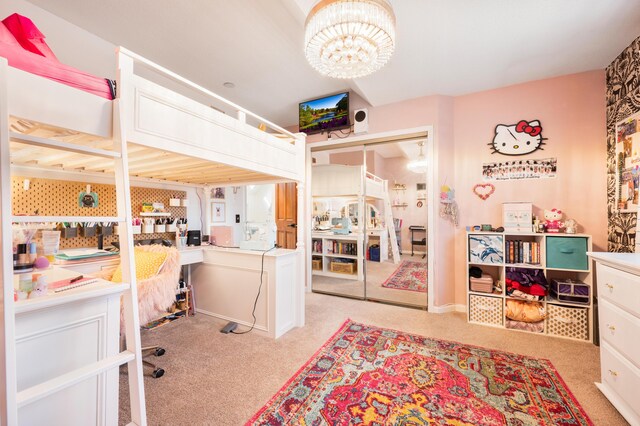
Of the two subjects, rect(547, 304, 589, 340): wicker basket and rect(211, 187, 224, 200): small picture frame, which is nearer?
rect(547, 304, 589, 340): wicker basket

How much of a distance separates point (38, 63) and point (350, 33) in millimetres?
1497

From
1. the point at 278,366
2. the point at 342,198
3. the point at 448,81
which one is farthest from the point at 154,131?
the point at 342,198

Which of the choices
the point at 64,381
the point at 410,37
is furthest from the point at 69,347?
the point at 410,37

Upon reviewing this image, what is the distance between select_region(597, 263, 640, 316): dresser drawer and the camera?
1.43 metres

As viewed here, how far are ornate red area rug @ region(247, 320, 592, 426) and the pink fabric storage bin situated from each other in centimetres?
79

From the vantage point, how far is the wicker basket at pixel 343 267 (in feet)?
15.3

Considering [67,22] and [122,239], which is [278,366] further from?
[67,22]

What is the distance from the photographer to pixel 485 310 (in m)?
2.88

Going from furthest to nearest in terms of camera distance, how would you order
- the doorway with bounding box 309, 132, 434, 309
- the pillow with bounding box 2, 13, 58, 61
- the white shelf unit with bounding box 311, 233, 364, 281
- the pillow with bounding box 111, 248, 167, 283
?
the white shelf unit with bounding box 311, 233, 364, 281 → the doorway with bounding box 309, 132, 434, 309 → the pillow with bounding box 111, 248, 167, 283 → the pillow with bounding box 2, 13, 58, 61

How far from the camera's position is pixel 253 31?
8.04 feet

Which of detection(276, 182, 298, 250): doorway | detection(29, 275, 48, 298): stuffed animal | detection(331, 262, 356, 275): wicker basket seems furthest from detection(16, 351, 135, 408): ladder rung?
detection(331, 262, 356, 275): wicker basket

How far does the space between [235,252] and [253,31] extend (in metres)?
2.23

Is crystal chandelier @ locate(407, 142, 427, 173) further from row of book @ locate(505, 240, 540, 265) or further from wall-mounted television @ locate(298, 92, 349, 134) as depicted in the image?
row of book @ locate(505, 240, 540, 265)

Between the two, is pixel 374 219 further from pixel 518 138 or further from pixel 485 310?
pixel 518 138
